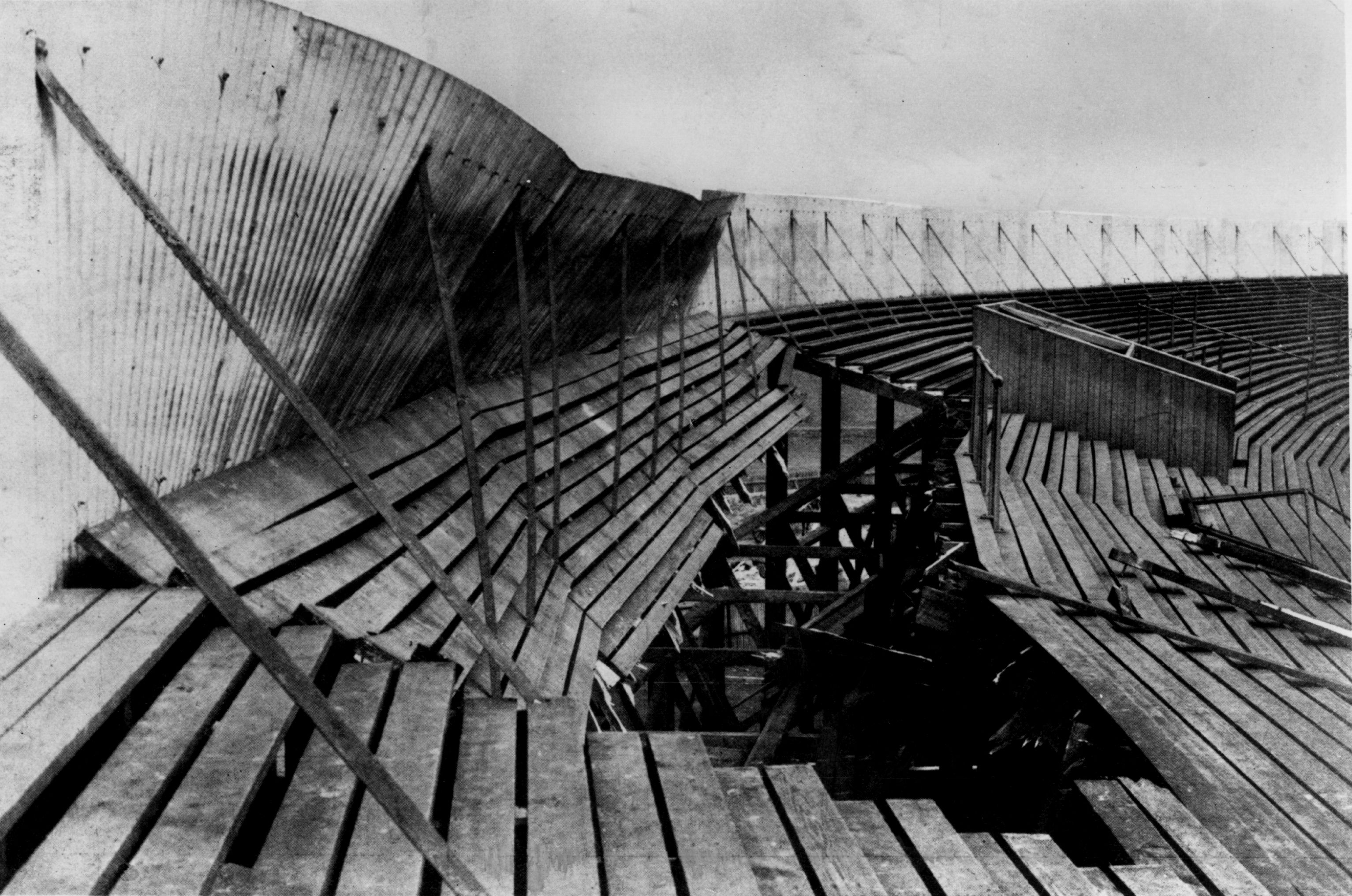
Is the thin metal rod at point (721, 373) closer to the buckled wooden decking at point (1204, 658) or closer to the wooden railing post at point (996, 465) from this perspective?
the buckled wooden decking at point (1204, 658)

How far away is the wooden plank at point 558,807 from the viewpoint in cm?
272

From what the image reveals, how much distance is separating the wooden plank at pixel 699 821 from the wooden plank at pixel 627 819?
0.14ft

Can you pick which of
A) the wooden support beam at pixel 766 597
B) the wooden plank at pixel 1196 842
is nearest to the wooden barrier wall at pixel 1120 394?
the wooden support beam at pixel 766 597

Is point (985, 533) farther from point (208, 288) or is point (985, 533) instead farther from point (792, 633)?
point (208, 288)

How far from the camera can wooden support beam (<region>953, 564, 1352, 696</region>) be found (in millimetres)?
5137

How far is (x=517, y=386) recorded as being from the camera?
25.6 feet

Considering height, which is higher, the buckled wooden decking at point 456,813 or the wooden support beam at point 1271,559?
the buckled wooden decking at point 456,813

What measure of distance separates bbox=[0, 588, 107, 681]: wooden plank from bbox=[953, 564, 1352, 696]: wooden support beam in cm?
422

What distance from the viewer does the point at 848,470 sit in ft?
39.9

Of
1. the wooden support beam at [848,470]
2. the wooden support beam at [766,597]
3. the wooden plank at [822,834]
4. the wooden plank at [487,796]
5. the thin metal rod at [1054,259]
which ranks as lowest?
the wooden support beam at [766,597]

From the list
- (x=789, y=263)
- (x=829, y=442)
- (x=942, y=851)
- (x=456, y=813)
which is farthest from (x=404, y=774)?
(x=789, y=263)

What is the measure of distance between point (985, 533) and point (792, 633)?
2817mm

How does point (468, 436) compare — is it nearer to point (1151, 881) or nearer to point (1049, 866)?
point (1049, 866)

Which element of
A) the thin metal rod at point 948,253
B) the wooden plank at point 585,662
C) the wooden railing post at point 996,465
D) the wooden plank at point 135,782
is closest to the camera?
the wooden plank at point 135,782
